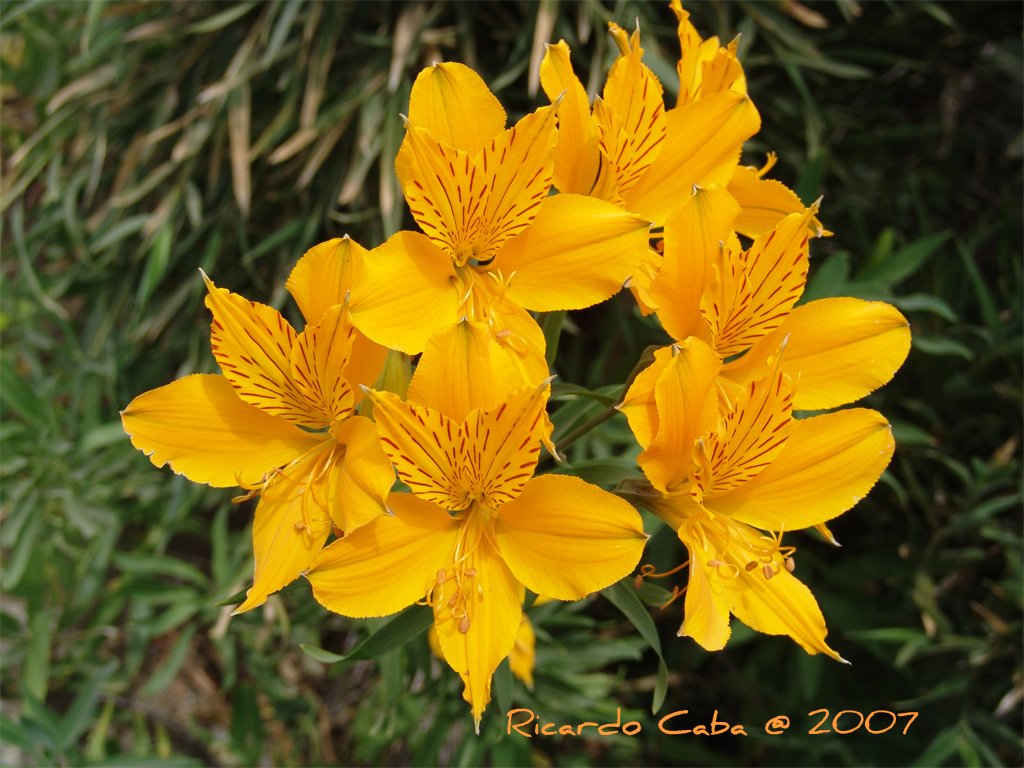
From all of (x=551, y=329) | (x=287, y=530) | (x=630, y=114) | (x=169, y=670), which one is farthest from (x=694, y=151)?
(x=169, y=670)

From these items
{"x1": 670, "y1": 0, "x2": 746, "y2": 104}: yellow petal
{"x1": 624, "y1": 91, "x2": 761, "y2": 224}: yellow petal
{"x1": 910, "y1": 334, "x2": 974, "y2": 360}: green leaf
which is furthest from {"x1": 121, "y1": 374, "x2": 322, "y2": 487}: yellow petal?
{"x1": 910, "y1": 334, "x2": 974, "y2": 360}: green leaf

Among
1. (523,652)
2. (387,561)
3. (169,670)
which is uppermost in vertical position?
(387,561)

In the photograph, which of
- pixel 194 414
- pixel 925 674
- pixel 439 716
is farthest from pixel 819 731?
pixel 194 414

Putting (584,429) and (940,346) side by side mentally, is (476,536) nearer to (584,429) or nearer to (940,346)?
(584,429)

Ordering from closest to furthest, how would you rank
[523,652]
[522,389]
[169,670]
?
[522,389]
[523,652]
[169,670]

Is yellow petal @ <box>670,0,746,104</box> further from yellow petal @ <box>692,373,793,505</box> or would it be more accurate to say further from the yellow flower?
the yellow flower

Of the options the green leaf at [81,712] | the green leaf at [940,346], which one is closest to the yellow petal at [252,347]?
the green leaf at [81,712]

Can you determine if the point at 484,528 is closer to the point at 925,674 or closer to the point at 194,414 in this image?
the point at 194,414
